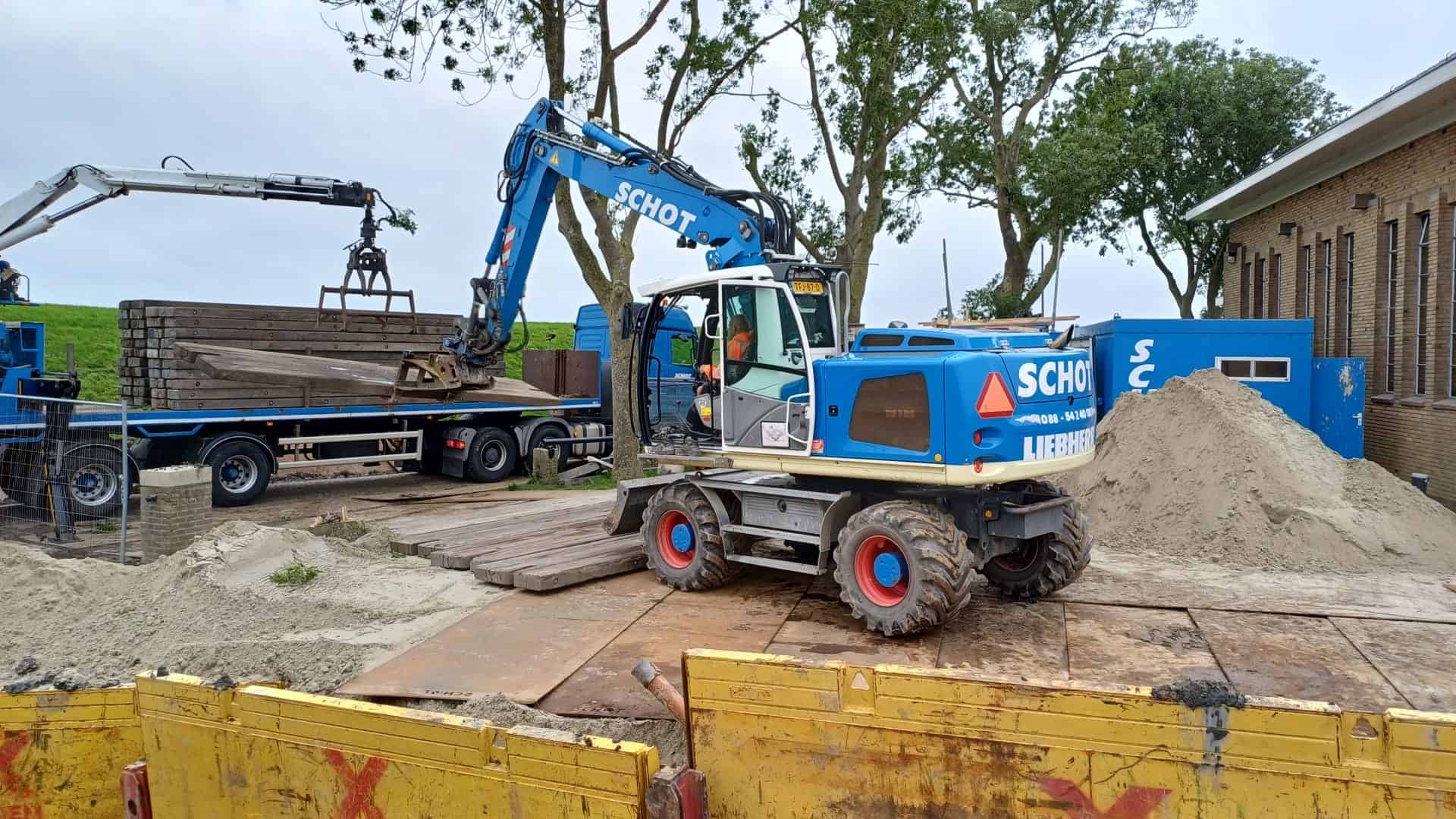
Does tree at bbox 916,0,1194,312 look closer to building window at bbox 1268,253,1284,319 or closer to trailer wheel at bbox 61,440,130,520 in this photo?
building window at bbox 1268,253,1284,319

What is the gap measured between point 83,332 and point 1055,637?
107 ft

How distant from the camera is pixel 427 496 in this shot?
588 inches

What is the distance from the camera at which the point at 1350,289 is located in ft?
56.3

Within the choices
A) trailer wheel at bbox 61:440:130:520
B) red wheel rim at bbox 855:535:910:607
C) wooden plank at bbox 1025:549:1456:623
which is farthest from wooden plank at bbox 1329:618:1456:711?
trailer wheel at bbox 61:440:130:520

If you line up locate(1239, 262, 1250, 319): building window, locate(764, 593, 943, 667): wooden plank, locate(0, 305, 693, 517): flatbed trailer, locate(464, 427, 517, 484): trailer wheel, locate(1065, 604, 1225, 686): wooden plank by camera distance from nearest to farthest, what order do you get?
locate(1065, 604, 1225, 686): wooden plank, locate(764, 593, 943, 667): wooden plank, locate(0, 305, 693, 517): flatbed trailer, locate(464, 427, 517, 484): trailer wheel, locate(1239, 262, 1250, 319): building window

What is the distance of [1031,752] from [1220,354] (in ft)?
33.7

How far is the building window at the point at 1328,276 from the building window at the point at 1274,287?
83.1 inches

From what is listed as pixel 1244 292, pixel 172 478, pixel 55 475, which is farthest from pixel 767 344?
pixel 1244 292

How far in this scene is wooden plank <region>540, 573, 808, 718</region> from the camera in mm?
6039

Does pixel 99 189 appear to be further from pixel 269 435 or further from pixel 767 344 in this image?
pixel 767 344

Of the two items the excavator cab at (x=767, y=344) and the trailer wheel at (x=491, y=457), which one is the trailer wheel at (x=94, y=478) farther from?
the excavator cab at (x=767, y=344)

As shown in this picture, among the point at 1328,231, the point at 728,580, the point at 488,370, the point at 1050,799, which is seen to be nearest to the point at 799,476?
the point at 728,580

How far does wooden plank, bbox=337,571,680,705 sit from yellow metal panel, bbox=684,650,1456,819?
2.07 m

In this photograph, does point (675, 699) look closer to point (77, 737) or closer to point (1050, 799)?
point (1050, 799)
